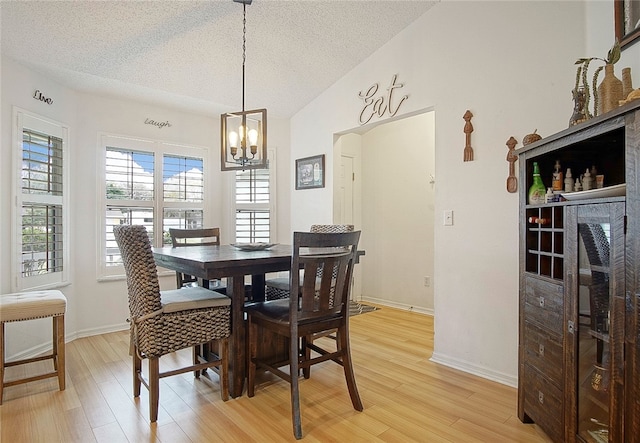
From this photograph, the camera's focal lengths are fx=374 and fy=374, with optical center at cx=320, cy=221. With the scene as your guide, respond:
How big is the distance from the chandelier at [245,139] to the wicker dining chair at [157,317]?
925mm

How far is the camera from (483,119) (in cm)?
266

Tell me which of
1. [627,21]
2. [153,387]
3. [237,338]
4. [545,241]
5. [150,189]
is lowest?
[153,387]

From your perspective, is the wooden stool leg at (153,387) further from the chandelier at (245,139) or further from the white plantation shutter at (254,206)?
the white plantation shutter at (254,206)

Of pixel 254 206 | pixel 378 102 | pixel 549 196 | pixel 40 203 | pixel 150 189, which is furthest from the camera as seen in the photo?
pixel 254 206

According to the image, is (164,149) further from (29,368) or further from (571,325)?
(571,325)

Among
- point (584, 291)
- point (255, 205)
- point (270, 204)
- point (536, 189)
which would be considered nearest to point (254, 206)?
point (255, 205)

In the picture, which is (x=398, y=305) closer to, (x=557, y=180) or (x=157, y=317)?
(x=557, y=180)

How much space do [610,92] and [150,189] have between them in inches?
153

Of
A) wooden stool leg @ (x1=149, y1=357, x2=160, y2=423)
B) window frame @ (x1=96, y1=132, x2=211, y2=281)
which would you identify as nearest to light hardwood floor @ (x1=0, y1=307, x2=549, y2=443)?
wooden stool leg @ (x1=149, y1=357, x2=160, y2=423)

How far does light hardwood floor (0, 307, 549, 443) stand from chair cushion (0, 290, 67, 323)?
49cm

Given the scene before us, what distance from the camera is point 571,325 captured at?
5.14 feet

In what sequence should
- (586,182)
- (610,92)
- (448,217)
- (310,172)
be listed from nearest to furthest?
(610,92) < (586,182) < (448,217) < (310,172)

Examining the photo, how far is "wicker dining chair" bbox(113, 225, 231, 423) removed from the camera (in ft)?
6.57

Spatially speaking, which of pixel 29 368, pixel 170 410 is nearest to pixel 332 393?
pixel 170 410
